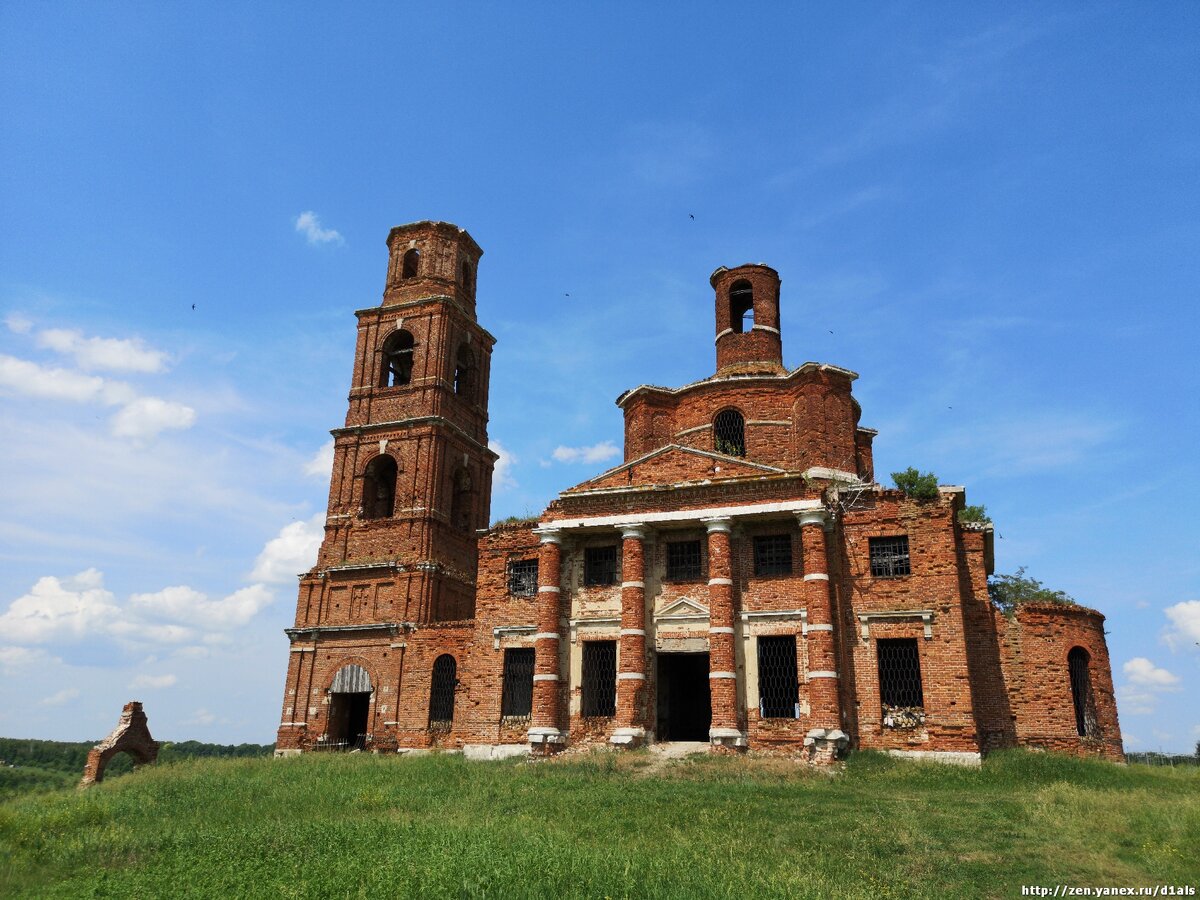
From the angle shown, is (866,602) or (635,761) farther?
(866,602)

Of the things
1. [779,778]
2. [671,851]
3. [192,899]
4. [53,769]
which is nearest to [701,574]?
[779,778]

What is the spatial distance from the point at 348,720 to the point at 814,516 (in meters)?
17.8

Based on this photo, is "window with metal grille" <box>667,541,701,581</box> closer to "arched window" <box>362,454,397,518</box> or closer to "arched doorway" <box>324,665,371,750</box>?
"arched doorway" <box>324,665,371,750</box>

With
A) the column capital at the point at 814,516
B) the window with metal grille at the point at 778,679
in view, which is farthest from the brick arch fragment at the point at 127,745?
the column capital at the point at 814,516

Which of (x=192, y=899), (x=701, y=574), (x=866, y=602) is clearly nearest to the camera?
(x=192, y=899)

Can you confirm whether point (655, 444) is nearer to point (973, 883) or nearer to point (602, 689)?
point (602, 689)

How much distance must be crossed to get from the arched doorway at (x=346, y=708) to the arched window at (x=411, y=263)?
15863 millimetres

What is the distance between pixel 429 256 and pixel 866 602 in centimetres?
Answer: 2190

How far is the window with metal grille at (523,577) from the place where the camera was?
26.0 metres

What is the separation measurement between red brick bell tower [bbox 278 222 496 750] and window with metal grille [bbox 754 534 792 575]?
38.7ft

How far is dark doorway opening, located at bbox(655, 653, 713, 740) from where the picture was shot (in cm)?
2527

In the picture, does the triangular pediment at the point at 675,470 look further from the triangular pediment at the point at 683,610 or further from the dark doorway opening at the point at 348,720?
the dark doorway opening at the point at 348,720

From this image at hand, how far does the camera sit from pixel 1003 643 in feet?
73.4

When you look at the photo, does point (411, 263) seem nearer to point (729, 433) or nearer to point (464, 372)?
point (464, 372)
